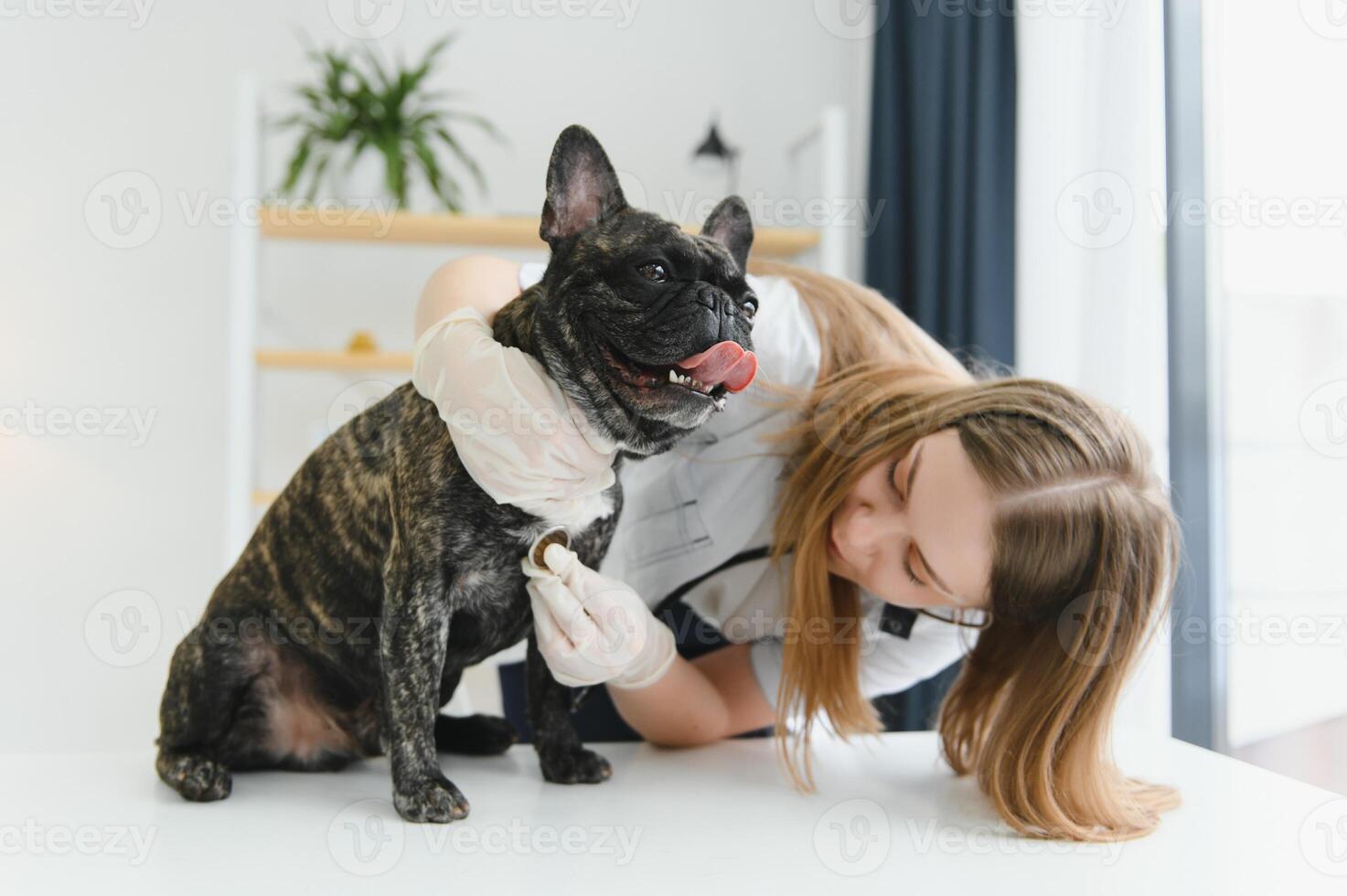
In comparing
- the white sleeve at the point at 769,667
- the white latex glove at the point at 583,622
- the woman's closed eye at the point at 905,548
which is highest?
the woman's closed eye at the point at 905,548

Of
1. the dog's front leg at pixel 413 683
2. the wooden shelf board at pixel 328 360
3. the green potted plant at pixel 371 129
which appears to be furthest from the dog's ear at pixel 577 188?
the green potted plant at pixel 371 129

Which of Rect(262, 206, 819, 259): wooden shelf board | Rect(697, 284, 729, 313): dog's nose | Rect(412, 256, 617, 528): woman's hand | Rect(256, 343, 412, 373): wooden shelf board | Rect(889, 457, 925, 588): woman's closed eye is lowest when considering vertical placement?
Rect(889, 457, 925, 588): woman's closed eye

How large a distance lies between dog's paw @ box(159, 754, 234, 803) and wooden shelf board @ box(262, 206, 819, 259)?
5.19ft

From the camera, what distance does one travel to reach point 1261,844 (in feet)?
3.18

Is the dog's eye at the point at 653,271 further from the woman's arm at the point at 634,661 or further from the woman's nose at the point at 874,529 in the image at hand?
the woman's nose at the point at 874,529

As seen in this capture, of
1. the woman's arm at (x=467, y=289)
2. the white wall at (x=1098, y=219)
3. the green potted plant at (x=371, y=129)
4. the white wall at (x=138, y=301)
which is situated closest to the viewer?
the woman's arm at (x=467, y=289)

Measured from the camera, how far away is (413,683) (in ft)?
3.18

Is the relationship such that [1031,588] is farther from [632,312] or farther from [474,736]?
[474,736]

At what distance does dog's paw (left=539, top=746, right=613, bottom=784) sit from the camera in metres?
1.13

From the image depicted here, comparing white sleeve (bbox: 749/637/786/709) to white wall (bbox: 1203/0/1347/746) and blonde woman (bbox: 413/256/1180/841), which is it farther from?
white wall (bbox: 1203/0/1347/746)

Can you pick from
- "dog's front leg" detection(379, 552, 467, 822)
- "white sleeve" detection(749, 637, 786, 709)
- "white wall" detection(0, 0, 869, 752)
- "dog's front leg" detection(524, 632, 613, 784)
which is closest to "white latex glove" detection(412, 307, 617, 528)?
"dog's front leg" detection(379, 552, 467, 822)

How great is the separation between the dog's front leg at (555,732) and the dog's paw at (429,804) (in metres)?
0.18

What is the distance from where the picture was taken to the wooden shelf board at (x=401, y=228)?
2.43 meters

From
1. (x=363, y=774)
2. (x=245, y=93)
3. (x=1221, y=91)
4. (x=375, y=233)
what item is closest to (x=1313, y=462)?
(x=1221, y=91)
